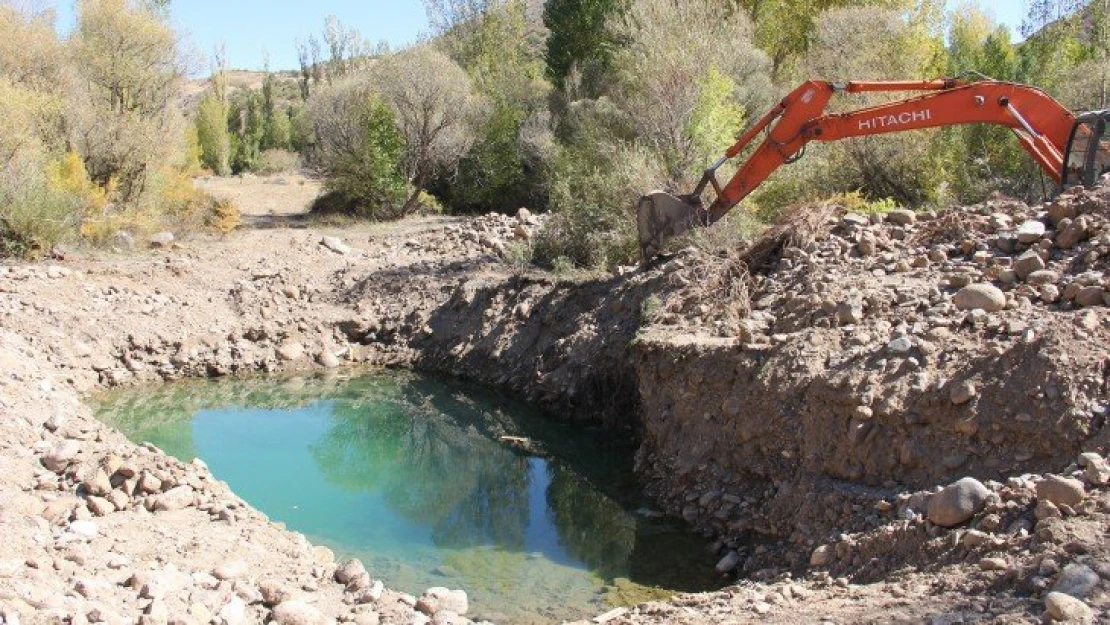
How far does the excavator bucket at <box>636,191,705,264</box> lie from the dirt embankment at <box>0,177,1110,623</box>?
569 millimetres

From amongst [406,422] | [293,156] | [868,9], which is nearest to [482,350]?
[406,422]

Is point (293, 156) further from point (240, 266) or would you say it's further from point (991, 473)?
point (991, 473)

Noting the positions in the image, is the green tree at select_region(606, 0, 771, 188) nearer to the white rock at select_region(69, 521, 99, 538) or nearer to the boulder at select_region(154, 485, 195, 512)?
the boulder at select_region(154, 485, 195, 512)

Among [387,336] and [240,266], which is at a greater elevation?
[240,266]

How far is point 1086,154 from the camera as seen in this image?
35.7ft

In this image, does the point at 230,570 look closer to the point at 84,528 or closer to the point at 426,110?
the point at 84,528

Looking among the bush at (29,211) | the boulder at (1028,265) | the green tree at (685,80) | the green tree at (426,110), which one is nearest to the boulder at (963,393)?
the boulder at (1028,265)

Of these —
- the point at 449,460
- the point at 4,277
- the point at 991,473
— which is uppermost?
the point at 4,277

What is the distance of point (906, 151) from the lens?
17.8 meters

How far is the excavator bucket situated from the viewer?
13.3 meters

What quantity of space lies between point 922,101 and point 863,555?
573 cm

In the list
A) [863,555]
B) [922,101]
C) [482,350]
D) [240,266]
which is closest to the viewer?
[863,555]

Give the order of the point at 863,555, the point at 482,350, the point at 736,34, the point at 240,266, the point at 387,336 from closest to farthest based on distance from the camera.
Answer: the point at 863,555 < the point at 482,350 < the point at 387,336 < the point at 240,266 < the point at 736,34

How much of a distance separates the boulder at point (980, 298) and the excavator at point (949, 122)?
248 centimetres
